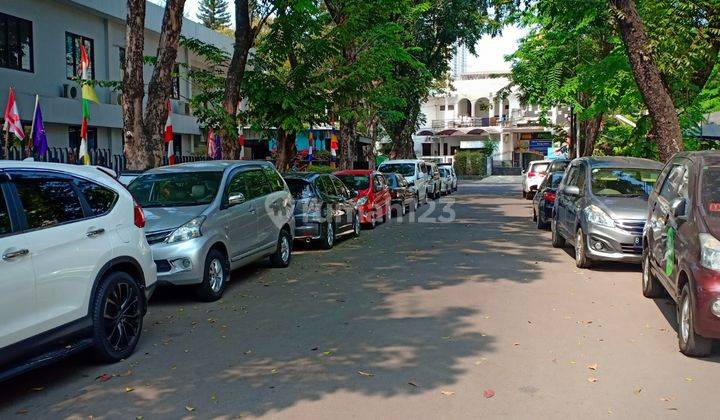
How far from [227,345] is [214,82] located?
12.6m

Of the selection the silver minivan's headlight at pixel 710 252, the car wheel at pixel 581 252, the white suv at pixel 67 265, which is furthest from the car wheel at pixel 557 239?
the white suv at pixel 67 265

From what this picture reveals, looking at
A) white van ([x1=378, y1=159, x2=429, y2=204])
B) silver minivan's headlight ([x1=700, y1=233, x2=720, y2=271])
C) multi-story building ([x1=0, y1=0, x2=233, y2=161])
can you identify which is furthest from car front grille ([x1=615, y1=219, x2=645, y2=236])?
white van ([x1=378, y1=159, x2=429, y2=204])

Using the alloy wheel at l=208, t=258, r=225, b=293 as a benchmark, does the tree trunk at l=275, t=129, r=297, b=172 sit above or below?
above

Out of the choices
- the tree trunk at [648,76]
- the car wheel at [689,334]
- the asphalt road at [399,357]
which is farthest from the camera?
the tree trunk at [648,76]

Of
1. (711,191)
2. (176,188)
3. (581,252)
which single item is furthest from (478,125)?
(711,191)

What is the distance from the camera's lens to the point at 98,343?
5891 mm

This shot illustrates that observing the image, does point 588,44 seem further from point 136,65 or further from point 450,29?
point 136,65

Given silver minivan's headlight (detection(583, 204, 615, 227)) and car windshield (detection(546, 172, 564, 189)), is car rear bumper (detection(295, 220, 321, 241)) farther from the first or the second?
car windshield (detection(546, 172, 564, 189))

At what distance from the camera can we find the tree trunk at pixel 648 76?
13.5 metres

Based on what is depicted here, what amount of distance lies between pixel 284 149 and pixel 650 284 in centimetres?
1205

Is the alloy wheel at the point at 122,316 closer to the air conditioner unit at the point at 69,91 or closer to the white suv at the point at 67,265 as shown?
the white suv at the point at 67,265

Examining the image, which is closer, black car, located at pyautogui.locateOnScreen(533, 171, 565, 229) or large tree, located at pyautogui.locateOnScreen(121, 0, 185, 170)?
large tree, located at pyautogui.locateOnScreen(121, 0, 185, 170)

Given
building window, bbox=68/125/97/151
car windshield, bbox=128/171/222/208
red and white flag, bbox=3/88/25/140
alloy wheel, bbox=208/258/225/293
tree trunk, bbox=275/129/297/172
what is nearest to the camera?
alloy wheel, bbox=208/258/225/293

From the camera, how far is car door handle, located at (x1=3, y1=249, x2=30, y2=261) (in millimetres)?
4859
